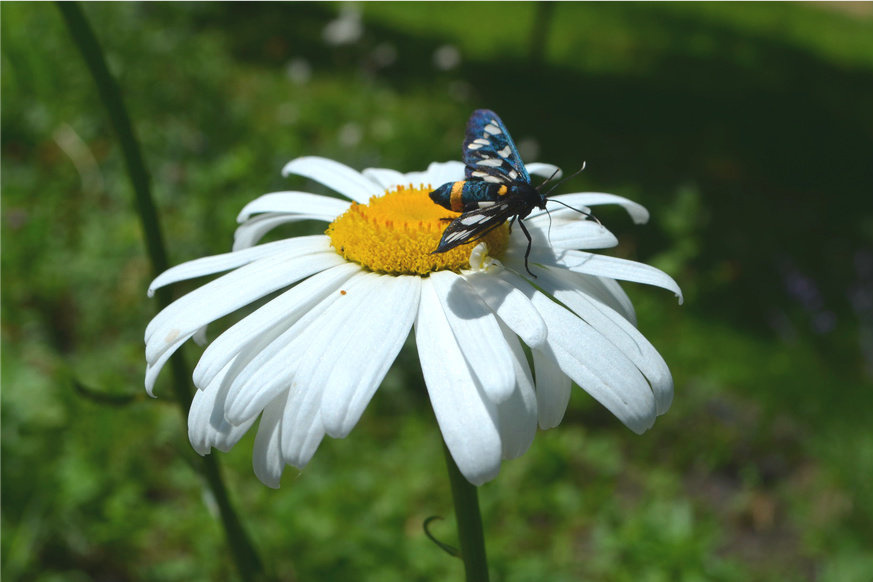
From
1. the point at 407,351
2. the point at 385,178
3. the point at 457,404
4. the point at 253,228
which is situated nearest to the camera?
the point at 457,404

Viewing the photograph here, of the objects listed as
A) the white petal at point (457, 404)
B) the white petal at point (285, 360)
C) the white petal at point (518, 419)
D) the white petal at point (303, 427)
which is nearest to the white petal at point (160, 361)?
the white petal at point (285, 360)

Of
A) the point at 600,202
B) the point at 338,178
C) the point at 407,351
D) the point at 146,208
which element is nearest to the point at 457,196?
the point at 600,202

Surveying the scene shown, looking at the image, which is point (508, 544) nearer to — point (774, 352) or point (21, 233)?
point (774, 352)

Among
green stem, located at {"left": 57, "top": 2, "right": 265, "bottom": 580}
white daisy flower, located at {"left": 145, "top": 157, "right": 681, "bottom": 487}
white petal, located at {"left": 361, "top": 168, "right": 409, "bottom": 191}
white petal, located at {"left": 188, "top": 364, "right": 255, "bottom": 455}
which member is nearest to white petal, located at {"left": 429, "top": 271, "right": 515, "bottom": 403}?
white daisy flower, located at {"left": 145, "top": 157, "right": 681, "bottom": 487}

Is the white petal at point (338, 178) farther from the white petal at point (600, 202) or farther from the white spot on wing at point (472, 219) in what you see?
the white spot on wing at point (472, 219)

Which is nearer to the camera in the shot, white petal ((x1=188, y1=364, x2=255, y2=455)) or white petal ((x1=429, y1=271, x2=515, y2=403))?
white petal ((x1=429, y1=271, x2=515, y2=403))

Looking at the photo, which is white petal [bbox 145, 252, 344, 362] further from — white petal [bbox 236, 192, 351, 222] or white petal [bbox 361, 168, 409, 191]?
white petal [bbox 361, 168, 409, 191]

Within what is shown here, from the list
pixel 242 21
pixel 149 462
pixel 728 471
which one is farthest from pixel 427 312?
pixel 242 21

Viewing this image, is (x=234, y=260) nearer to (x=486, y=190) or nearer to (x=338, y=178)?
(x=338, y=178)
